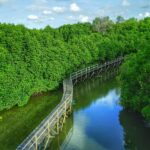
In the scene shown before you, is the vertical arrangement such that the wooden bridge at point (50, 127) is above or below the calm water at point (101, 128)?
above

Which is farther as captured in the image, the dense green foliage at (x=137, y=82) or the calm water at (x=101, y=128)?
the dense green foliage at (x=137, y=82)

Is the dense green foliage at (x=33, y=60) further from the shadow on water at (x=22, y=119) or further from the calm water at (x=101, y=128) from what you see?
the calm water at (x=101, y=128)

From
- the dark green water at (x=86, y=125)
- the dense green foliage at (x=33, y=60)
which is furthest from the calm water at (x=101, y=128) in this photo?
the dense green foliage at (x=33, y=60)

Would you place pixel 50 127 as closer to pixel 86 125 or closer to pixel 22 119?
pixel 86 125

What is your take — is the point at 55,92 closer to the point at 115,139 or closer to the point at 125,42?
the point at 115,139

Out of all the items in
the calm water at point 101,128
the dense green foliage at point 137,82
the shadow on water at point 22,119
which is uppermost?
the dense green foliage at point 137,82

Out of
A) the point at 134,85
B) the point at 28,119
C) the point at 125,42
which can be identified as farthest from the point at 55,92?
the point at 125,42

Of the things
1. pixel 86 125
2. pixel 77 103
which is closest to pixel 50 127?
pixel 86 125
